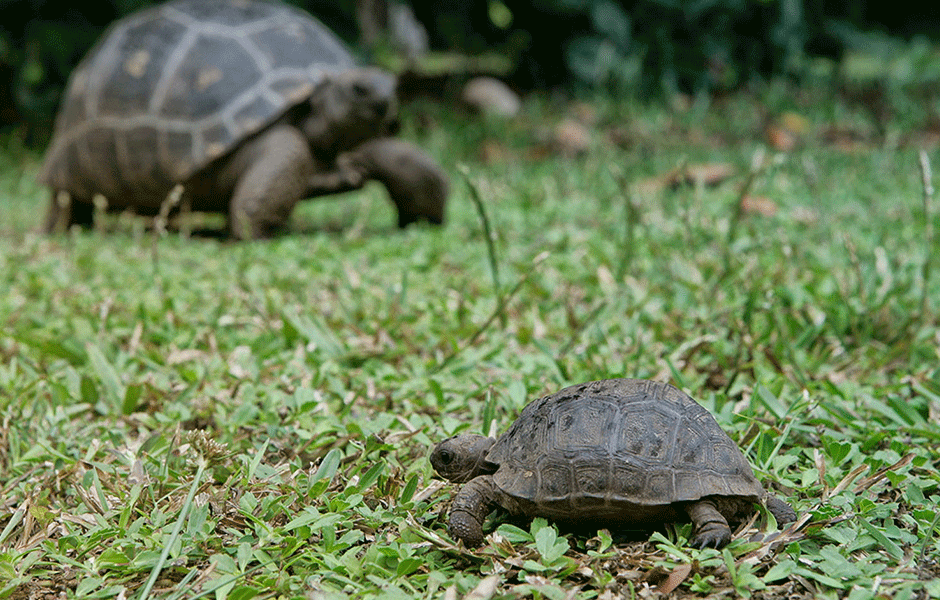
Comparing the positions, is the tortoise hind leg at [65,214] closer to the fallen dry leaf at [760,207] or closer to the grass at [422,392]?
the grass at [422,392]

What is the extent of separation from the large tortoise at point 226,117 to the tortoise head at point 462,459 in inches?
99.4

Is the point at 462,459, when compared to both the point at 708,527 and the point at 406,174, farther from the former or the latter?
the point at 406,174

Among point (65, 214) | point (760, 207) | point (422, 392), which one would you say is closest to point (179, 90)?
point (65, 214)

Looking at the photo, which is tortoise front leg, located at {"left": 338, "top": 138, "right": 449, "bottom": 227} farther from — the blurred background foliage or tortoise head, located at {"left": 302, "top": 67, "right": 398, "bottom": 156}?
the blurred background foliage

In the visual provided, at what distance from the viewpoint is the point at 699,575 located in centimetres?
122

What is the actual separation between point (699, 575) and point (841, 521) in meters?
0.29

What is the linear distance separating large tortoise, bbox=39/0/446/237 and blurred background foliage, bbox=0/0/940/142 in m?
3.49

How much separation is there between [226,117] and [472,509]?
3.02 m

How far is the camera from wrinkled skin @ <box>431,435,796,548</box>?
1.26m

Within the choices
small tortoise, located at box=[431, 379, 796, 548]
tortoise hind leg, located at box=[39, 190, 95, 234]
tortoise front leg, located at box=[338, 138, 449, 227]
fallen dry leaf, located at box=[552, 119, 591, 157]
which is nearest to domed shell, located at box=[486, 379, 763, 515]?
small tortoise, located at box=[431, 379, 796, 548]

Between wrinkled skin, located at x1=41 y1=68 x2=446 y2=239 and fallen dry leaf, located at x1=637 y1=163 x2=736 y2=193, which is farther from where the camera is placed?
fallen dry leaf, located at x1=637 y1=163 x2=736 y2=193

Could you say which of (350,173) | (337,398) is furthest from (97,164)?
(337,398)

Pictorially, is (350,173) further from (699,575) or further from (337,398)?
(699,575)

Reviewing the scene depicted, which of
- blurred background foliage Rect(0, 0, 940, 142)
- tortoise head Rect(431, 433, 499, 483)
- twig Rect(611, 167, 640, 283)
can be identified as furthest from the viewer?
blurred background foliage Rect(0, 0, 940, 142)
